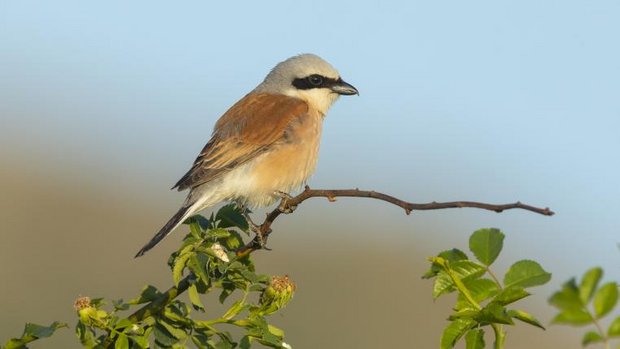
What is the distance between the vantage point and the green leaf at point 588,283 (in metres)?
0.90

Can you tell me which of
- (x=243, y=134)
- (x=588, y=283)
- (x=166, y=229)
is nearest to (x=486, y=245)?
(x=588, y=283)

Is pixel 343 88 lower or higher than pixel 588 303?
higher

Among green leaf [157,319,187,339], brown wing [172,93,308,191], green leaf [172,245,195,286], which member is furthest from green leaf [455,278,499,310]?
brown wing [172,93,308,191]

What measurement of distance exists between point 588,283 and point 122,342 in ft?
3.25

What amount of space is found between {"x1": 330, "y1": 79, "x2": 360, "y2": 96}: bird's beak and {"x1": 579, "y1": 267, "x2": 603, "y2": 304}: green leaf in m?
4.36

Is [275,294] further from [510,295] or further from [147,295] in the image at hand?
[510,295]

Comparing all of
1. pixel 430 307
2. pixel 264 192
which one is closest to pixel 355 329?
pixel 430 307

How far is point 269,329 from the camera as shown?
184 cm

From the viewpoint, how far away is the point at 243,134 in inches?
183

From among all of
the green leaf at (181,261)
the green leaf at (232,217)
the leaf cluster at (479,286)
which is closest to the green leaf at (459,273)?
the leaf cluster at (479,286)

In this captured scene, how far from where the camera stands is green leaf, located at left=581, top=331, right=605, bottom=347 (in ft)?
2.88

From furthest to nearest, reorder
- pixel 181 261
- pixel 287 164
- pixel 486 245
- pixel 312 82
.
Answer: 1. pixel 312 82
2. pixel 287 164
3. pixel 181 261
4. pixel 486 245

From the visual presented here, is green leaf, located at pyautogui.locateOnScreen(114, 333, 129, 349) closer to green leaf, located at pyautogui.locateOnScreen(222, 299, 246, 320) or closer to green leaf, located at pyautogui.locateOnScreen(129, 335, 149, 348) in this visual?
green leaf, located at pyautogui.locateOnScreen(129, 335, 149, 348)

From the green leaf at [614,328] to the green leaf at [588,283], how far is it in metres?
0.06
